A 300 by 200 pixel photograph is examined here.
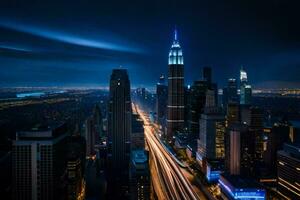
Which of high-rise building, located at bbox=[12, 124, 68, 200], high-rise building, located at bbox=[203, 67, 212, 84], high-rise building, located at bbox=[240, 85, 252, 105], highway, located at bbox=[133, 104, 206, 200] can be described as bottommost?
highway, located at bbox=[133, 104, 206, 200]

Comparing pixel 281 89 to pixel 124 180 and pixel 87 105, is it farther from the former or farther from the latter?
pixel 87 105

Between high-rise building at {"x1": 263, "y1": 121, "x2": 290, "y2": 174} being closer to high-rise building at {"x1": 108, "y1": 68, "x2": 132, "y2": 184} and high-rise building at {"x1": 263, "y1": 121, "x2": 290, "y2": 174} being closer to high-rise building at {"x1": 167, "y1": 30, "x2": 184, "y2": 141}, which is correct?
high-rise building at {"x1": 108, "y1": 68, "x2": 132, "y2": 184}

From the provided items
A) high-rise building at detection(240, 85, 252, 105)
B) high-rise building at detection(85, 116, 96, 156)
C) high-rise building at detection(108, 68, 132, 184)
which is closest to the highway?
high-rise building at detection(108, 68, 132, 184)

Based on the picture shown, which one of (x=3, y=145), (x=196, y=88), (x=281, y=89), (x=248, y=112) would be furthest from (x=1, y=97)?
(x=196, y=88)

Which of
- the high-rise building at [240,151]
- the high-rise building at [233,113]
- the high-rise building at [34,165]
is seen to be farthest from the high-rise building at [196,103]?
the high-rise building at [34,165]

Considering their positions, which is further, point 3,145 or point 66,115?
point 66,115

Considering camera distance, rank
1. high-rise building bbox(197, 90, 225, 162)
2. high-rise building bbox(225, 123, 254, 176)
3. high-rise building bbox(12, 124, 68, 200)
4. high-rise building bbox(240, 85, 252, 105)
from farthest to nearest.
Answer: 1. high-rise building bbox(240, 85, 252, 105)
2. high-rise building bbox(197, 90, 225, 162)
3. high-rise building bbox(225, 123, 254, 176)
4. high-rise building bbox(12, 124, 68, 200)
